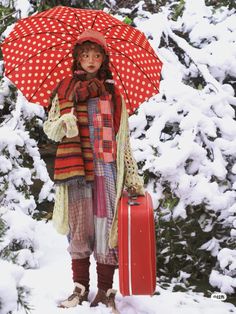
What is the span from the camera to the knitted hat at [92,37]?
3104 mm

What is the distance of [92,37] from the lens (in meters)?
3.10

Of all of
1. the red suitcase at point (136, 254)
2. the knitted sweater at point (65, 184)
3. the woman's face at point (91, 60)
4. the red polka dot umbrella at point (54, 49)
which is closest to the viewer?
the red suitcase at point (136, 254)

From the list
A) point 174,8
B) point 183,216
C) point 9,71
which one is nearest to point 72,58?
point 9,71

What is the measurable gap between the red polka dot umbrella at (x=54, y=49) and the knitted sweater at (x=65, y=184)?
0.90 feet

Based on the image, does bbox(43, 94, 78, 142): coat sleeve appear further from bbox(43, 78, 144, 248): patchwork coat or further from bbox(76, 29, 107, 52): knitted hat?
bbox(76, 29, 107, 52): knitted hat

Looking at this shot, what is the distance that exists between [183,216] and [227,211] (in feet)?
1.30

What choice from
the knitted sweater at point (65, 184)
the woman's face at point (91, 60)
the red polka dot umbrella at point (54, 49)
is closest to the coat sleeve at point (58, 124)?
the knitted sweater at point (65, 184)

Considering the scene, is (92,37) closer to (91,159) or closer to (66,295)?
(91,159)

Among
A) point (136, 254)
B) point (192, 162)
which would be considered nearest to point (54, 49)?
point (136, 254)

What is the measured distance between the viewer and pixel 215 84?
15.2ft

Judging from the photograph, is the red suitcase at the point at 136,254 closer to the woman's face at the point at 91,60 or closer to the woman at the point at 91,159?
the woman at the point at 91,159

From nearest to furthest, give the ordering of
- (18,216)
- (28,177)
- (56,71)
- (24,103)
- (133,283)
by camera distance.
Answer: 1. (133,283)
2. (56,71)
3. (18,216)
4. (28,177)
5. (24,103)

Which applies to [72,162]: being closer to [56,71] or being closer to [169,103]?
[56,71]

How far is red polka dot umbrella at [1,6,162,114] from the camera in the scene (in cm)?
338
